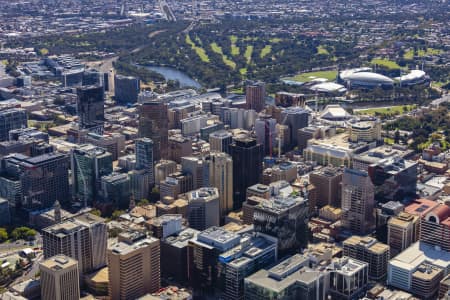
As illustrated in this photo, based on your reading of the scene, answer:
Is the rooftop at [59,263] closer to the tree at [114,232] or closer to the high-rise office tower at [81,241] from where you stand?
the high-rise office tower at [81,241]

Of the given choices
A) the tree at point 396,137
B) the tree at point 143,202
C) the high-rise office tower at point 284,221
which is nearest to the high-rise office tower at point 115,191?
the tree at point 143,202

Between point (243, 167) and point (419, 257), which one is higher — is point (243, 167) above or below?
above

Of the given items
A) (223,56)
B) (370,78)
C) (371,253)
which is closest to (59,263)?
(371,253)

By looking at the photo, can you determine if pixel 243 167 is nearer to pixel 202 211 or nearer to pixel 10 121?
pixel 202 211

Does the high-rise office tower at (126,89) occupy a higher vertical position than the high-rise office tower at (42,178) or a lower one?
higher

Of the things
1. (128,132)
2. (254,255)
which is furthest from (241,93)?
(254,255)

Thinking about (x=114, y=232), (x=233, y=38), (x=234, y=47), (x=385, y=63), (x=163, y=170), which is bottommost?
(x=114, y=232)
